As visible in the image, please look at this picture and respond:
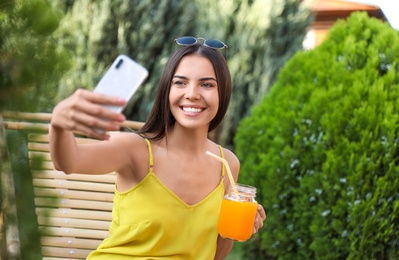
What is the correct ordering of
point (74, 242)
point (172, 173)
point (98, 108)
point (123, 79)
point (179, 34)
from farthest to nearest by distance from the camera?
point (179, 34) < point (74, 242) < point (172, 173) < point (123, 79) < point (98, 108)

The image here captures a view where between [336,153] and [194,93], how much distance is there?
2.37 m

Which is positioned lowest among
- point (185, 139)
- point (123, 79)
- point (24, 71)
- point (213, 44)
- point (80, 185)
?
point (80, 185)

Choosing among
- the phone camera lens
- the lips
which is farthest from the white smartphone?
the lips

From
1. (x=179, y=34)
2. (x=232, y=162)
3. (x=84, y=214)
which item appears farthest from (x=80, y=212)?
(x=179, y=34)

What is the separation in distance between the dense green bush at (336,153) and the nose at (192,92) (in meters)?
2.26

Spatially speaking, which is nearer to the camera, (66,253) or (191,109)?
(191,109)

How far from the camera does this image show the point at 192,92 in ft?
8.05

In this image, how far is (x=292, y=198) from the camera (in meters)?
4.94

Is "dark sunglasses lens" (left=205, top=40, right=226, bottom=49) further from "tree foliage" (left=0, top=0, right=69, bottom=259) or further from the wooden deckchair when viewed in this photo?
"tree foliage" (left=0, top=0, right=69, bottom=259)

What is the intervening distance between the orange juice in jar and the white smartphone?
846 mm

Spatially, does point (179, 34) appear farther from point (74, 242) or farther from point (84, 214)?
point (74, 242)

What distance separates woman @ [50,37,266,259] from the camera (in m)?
2.47

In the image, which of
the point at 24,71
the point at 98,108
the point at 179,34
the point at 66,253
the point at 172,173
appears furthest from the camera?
the point at 179,34

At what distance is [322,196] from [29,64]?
12.6 ft
